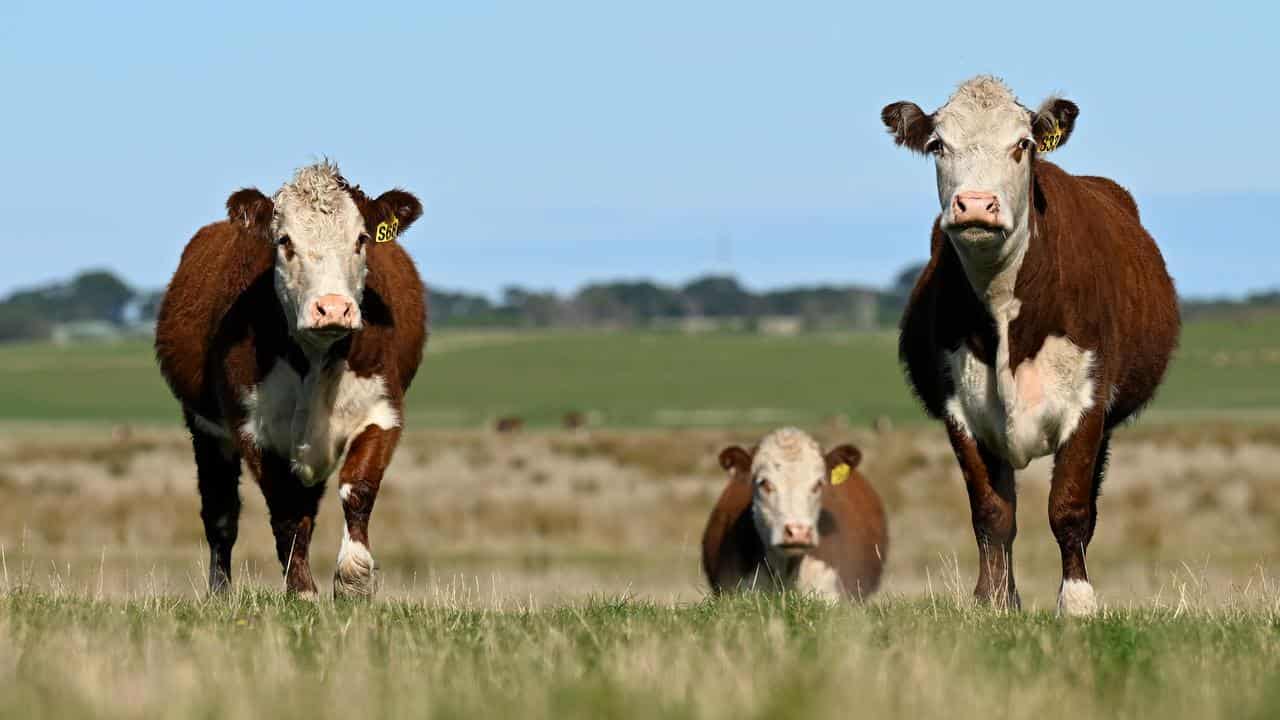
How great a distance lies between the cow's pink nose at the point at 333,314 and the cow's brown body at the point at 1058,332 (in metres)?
3.21

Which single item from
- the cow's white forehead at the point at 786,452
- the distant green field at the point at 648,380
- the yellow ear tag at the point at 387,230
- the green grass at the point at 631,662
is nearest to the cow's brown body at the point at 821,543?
the cow's white forehead at the point at 786,452

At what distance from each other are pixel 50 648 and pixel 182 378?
18.4ft

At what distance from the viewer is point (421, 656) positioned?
259 inches

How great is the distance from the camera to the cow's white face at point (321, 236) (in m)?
9.76

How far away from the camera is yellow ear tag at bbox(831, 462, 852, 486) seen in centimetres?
1602

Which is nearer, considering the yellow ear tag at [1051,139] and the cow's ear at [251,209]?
the yellow ear tag at [1051,139]

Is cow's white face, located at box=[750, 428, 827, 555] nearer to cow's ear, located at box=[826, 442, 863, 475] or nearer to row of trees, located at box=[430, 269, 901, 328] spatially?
cow's ear, located at box=[826, 442, 863, 475]

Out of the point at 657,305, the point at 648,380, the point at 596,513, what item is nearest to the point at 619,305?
the point at 657,305

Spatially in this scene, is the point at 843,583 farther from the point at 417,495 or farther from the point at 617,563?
the point at 417,495

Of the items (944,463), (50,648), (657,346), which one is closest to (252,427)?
(50,648)

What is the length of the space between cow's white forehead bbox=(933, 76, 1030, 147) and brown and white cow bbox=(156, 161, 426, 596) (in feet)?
10.6

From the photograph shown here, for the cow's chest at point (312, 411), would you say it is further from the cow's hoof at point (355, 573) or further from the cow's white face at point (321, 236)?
the cow's hoof at point (355, 573)

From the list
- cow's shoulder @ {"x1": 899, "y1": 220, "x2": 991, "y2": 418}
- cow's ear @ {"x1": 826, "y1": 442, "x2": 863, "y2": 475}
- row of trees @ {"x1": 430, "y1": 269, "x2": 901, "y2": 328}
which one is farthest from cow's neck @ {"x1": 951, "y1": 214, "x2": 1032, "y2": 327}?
row of trees @ {"x1": 430, "y1": 269, "x2": 901, "y2": 328}

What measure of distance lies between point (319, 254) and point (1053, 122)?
4074mm
